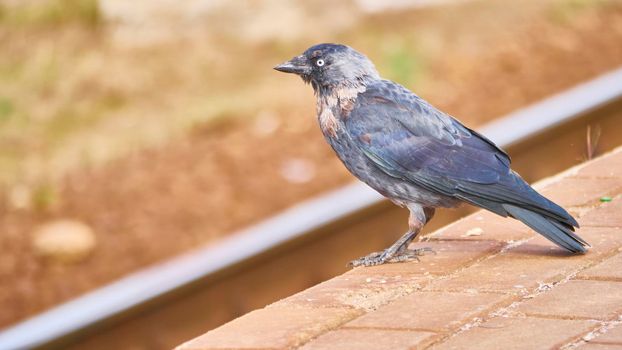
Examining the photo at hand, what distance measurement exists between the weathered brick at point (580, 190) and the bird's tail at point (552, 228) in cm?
52

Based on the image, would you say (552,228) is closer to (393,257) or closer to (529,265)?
(529,265)

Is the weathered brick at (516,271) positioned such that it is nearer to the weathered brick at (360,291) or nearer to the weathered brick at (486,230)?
the weathered brick at (360,291)

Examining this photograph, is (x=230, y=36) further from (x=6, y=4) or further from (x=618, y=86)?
(x=618, y=86)

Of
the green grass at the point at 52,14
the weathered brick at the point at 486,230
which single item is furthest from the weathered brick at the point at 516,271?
the green grass at the point at 52,14

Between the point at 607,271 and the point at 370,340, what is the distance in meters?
0.86

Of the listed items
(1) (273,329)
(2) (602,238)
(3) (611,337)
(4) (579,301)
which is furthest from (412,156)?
(3) (611,337)

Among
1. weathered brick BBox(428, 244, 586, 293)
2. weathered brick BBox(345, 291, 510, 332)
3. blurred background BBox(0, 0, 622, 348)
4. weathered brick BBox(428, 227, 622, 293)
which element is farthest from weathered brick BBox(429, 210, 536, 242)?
blurred background BBox(0, 0, 622, 348)

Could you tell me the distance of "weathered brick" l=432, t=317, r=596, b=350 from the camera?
10.9 feet

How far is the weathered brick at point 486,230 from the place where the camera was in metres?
4.49

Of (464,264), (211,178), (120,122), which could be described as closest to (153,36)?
(120,122)

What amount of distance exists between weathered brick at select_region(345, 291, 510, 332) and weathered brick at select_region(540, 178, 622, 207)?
3.46 feet

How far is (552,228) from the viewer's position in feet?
13.5

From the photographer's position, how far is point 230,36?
878cm

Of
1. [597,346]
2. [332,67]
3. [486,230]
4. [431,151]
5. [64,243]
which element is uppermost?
[64,243]
